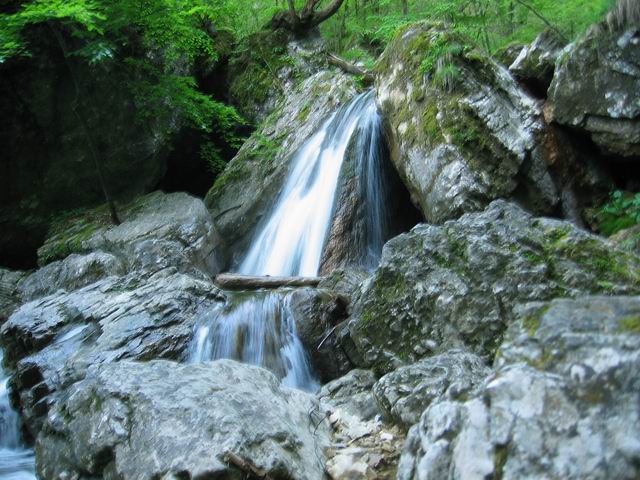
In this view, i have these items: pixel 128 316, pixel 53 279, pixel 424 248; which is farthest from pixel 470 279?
pixel 53 279

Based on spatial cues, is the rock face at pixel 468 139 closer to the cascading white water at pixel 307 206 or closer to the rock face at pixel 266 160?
the cascading white water at pixel 307 206

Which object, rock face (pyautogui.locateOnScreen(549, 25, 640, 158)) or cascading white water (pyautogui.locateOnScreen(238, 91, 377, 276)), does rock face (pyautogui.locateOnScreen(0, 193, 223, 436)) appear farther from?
rock face (pyautogui.locateOnScreen(549, 25, 640, 158))

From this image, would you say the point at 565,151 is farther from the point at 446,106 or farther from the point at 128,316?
the point at 128,316

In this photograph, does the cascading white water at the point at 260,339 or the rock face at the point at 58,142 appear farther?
the rock face at the point at 58,142

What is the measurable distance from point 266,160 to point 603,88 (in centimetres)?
645

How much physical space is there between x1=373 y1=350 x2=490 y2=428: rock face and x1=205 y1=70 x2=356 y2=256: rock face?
665 centimetres

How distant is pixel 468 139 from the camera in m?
7.01

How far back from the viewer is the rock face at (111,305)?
628cm

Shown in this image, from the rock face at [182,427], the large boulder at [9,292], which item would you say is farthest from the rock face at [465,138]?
the large boulder at [9,292]

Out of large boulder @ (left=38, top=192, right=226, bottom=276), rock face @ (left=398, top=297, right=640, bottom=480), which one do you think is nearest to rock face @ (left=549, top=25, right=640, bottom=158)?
rock face @ (left=398, top=297, right=640, bottom=480)

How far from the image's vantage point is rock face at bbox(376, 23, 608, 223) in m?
6.81

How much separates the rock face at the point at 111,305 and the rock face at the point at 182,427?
2354 mm

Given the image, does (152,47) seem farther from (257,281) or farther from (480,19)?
(480,19)

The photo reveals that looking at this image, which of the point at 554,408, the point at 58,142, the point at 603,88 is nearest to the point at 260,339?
the point at 554,408
